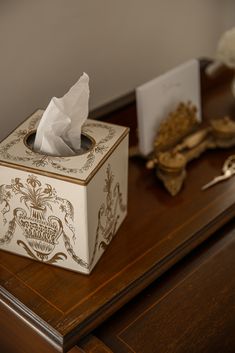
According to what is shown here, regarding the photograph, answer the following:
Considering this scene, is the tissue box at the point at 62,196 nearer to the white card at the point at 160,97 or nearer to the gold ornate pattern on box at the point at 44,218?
the gold ornate pattern on box at the point at 44,218

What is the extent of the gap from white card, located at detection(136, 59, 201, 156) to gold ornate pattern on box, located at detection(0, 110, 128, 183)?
120 millimetres

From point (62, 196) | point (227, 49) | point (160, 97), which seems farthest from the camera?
point (227, 49)

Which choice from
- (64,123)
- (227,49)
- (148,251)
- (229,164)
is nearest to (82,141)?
(64,123)

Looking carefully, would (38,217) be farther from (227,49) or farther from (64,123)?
(227,49)

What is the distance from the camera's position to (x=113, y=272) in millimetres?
577

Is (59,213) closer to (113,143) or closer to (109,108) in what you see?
(113,143)

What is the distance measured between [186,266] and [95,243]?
0.40ft

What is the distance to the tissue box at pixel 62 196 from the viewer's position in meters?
0.52

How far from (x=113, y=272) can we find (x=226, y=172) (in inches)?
9.9

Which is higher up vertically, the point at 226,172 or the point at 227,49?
the point at 227,49

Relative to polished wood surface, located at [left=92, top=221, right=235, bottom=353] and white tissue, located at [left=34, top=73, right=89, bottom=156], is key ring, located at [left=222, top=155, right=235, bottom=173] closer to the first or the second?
polished wood surface, located at [left=92, top=221, right=235, bottom=353]

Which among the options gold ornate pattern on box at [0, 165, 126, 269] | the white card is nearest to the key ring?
the white card

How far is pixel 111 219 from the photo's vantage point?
607 mm

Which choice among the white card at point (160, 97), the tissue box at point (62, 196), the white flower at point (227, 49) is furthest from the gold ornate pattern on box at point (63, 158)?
the white flower at point (227, 49)
